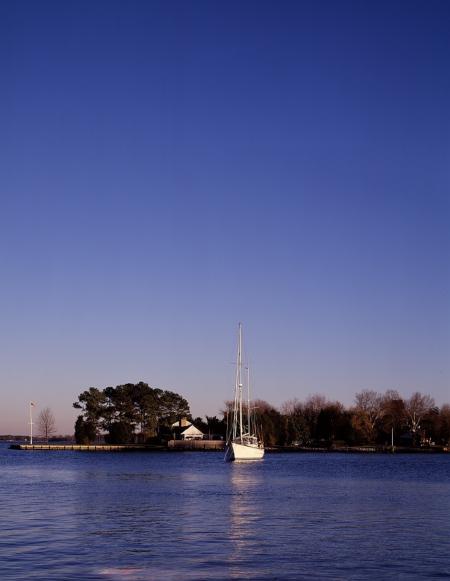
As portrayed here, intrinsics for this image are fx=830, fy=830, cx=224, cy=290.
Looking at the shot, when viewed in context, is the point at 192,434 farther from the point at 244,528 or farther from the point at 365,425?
the point at 244,528

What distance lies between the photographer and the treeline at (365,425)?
606 ft

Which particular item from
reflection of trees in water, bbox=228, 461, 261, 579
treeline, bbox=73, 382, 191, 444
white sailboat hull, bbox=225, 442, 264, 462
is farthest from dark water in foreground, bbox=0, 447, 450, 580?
treeline, bbox=73, 382, 191, 444

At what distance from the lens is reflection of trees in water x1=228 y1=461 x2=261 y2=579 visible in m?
27.7

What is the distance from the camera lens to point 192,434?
183 metres

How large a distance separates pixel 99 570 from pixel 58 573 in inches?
51.7

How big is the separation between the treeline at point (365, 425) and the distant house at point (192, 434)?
1478 cm

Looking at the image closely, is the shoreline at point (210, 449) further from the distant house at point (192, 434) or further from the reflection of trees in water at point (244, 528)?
the reflection of trees in water at point (244, 528)

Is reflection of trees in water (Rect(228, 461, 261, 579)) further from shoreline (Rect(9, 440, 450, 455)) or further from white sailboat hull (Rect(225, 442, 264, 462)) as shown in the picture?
shoreline (Rect(9, 440, 450, 455))

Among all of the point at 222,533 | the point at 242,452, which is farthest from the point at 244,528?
the point at 242,452

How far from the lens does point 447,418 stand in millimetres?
195500

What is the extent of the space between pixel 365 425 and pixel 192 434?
3882 centimetres

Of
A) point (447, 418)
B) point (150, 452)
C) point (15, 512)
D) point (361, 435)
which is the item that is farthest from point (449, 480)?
point (447, 418)

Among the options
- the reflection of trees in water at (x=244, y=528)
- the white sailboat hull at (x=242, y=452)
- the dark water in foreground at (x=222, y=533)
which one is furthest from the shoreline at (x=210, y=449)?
the dark water in foreground at (x=222, y=533)

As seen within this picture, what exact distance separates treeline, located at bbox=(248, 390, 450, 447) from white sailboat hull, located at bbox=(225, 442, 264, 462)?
65.3 m
